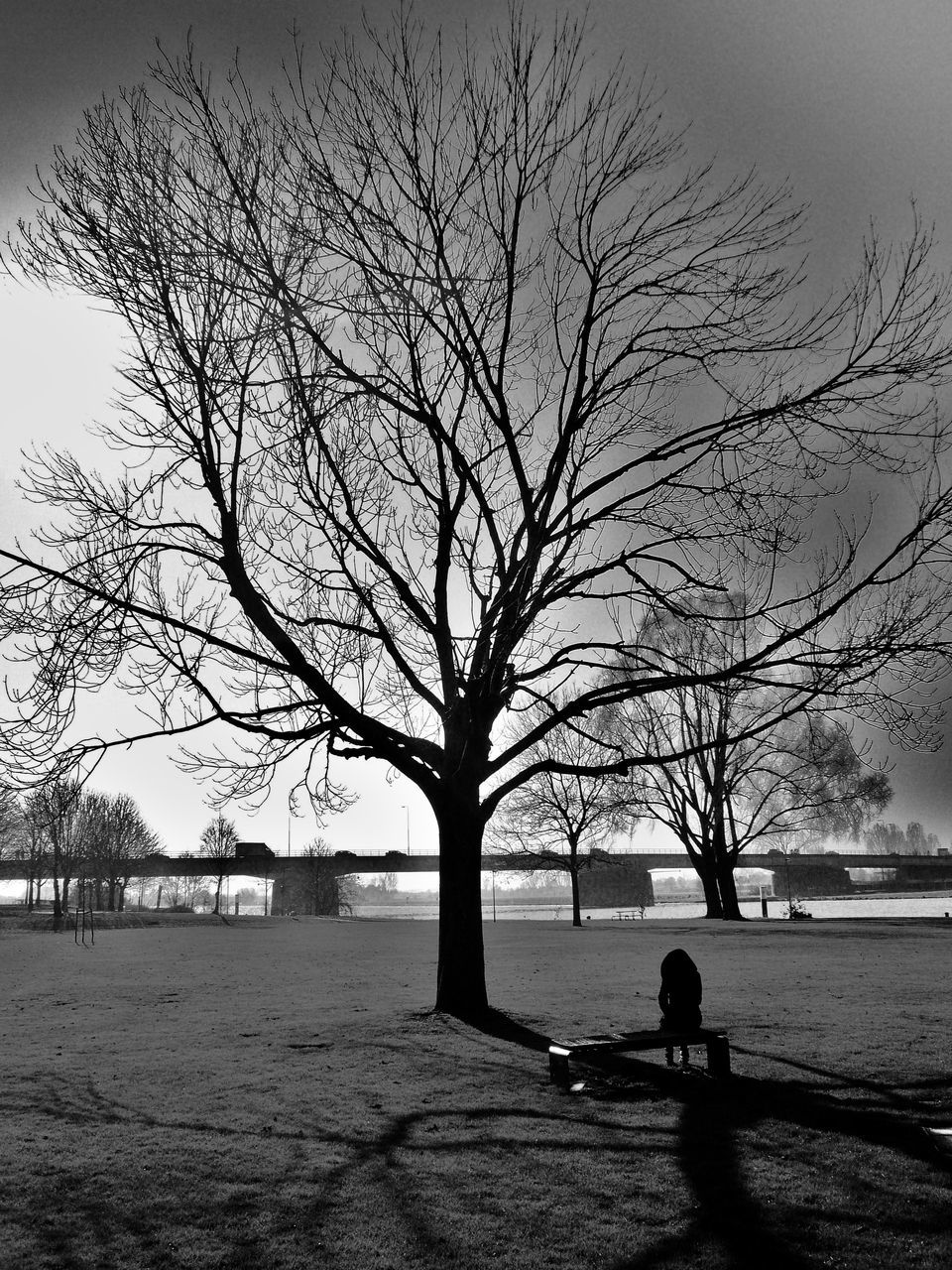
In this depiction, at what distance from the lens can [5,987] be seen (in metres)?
17.9

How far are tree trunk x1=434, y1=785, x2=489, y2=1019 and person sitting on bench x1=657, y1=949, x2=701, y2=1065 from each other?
4.23 m

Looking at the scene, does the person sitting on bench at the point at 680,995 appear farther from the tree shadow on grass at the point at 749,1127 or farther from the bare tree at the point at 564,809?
the bare tree at the point at 564,809

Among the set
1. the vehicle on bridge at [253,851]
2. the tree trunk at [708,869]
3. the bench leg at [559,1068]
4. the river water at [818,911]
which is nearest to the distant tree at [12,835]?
the vehicle on bridge at [253,851]

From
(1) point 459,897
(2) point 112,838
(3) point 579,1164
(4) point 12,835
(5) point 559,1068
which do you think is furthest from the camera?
(4) point 12,835

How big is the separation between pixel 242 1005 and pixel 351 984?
3.36 m

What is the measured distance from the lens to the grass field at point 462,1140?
15.0ft

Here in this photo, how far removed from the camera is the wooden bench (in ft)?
25.4

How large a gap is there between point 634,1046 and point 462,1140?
1937 mm

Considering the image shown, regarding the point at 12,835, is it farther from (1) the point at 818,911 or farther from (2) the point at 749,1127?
(2) the point at 749,1127

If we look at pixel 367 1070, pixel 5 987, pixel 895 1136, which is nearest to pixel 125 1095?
pixel 367 1070

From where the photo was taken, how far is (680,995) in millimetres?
8352

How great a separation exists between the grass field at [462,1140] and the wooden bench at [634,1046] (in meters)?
0.21

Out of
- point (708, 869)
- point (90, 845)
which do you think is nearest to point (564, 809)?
point (708, 869)

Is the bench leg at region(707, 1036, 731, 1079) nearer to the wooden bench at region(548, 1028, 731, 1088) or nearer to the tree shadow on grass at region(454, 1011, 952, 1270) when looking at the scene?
the wooden bench at region(548, 1028, 731, 1088)
